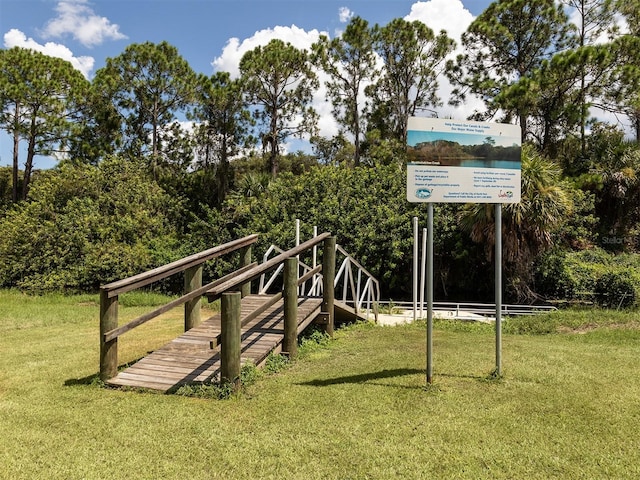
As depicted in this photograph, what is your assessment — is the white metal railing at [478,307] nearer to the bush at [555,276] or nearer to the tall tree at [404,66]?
the bush at [555,276]

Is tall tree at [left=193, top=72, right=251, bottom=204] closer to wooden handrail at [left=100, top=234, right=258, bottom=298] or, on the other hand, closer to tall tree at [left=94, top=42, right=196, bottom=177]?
Answer: tall tree at [left=94, top=42, right=196, bottom=177]

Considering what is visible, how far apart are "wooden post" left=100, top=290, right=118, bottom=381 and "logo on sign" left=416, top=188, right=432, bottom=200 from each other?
2987mm

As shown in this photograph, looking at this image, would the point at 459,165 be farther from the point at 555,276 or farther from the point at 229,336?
the point at 555,276

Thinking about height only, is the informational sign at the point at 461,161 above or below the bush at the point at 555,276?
above

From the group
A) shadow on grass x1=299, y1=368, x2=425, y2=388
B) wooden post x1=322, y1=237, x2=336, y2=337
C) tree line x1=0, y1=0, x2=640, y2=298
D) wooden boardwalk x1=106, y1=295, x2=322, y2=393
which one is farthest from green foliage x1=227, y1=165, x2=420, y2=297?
shadow on grass x1=299, y1=368, x2=425, y2=388

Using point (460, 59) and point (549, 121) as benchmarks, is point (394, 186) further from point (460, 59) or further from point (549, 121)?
point (460, 59)

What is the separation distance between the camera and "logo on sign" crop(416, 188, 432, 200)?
167 inches

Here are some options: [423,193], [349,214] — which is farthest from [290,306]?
[349,214]

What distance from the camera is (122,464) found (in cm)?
282

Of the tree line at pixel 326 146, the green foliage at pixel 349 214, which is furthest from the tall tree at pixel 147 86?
the green foliage at pixel 349 214

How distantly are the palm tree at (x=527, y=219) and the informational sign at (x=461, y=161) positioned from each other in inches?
270

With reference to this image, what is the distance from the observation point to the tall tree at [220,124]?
23.0m

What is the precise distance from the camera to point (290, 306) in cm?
521

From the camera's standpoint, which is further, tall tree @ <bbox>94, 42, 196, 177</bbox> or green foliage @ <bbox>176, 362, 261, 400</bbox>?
tall tree @ <bbox>94, 42, 196, 177</bbox>
